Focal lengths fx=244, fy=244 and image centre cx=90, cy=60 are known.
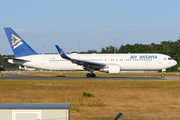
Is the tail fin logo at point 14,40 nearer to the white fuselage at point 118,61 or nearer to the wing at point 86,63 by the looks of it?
the white fuselage at point 118,61

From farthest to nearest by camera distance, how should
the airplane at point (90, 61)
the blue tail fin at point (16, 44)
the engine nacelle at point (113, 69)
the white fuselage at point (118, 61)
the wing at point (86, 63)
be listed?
Answer: 1. the blue tail fin at point (16, 44)
2. the white fuselage at point (118, 61)
3. the airplane at point (90, 61)
4. the wing at point (86, 63)
5. the engine nacelle at point (113, 69)

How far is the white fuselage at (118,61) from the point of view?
3944 cm

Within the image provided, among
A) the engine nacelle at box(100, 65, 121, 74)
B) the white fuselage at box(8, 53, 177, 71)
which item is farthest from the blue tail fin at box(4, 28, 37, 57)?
the engine nacelle at box(100, 65, 121, 74)

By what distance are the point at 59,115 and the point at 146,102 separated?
34.7ft

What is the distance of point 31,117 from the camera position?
23.7 ft

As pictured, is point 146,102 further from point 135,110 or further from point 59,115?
point 59,115

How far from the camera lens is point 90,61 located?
40594mm

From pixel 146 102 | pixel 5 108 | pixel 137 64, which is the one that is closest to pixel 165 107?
pixel 146 102

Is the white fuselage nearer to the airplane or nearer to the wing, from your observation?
the airplane

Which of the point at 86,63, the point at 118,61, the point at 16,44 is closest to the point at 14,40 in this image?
the point at 16,44

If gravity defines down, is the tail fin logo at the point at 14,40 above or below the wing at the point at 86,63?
above

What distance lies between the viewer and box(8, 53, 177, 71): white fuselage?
1553 inches

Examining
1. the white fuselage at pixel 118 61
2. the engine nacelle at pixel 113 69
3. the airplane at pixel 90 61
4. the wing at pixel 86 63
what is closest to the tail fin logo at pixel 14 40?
the airplane at pixel 90 61

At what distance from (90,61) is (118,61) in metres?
4.64
